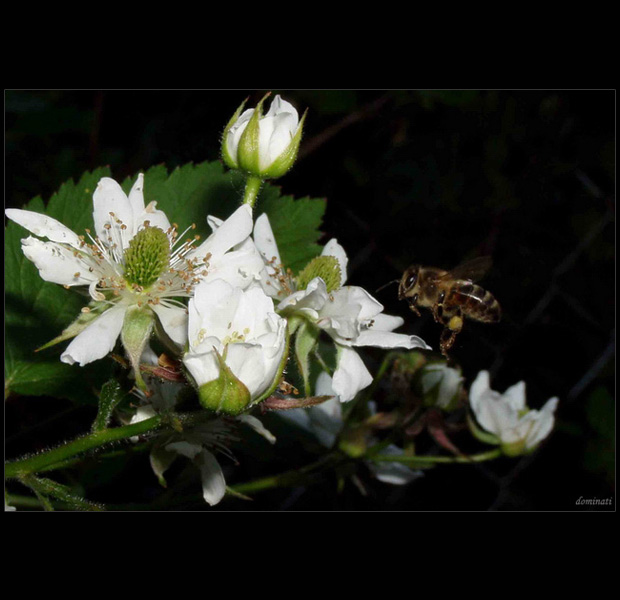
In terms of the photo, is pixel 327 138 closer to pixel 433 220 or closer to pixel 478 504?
pixel 433 220

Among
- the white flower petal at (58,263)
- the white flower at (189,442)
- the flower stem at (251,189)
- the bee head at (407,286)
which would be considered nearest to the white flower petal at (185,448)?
the white flower at (189,442)

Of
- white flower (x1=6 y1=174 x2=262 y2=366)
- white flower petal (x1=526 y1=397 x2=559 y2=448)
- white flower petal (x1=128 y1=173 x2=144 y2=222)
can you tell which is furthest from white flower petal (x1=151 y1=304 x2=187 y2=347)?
white flower petal (x1=526 y1=397 x2=559 y2=448)

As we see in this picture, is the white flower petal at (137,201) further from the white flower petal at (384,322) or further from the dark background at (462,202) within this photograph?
the dark background at (462,202)

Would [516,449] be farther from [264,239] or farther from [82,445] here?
[82,445]

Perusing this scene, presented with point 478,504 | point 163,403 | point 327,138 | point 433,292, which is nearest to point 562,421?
point 478,504

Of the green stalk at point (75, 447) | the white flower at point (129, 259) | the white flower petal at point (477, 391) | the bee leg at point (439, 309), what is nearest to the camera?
the green stalk at point (75, 447)
